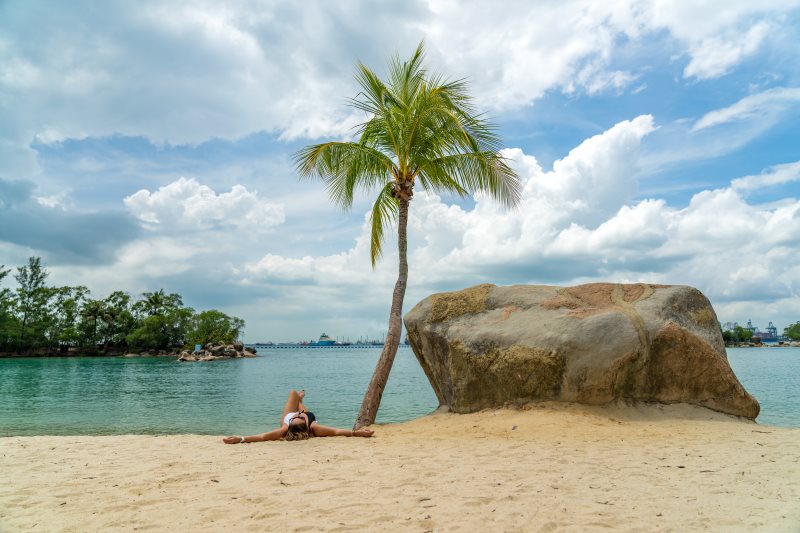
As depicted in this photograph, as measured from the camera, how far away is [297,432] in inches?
353

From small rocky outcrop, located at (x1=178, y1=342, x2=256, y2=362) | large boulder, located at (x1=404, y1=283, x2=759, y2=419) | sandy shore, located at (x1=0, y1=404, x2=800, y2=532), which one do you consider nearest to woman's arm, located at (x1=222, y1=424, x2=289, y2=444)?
sandy shore, located at (x1=0, y1=404, x2=800, y2=532)

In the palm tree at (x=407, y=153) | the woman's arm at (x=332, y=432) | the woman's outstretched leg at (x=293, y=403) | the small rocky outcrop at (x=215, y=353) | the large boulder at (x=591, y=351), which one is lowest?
the small rocky outcrop at (x=215, y=353)

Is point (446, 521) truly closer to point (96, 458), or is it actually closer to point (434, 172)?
point (96, 458)

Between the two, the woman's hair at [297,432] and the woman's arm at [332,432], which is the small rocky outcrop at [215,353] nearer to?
the woman's arm at [332,432]

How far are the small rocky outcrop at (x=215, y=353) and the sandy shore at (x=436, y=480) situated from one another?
3045 inches

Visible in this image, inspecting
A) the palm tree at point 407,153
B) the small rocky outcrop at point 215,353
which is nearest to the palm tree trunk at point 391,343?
the palm tree at point 407,153

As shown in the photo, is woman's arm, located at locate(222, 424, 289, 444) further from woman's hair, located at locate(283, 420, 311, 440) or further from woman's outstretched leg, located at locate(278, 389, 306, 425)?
woman's outstretched leg, located at locate(278, 389, 306, 425)

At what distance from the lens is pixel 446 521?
4.45 meters

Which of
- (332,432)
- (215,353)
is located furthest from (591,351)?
(215,353)

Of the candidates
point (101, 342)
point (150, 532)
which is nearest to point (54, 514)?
point (150, 532)

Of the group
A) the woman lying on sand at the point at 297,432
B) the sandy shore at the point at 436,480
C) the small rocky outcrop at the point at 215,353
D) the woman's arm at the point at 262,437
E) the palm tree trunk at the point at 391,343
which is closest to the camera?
the sandy shore at the point at 436,480

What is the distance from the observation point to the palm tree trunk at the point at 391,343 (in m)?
11.0

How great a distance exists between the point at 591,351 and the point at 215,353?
8892 cm

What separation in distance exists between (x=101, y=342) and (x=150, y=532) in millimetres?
106291
